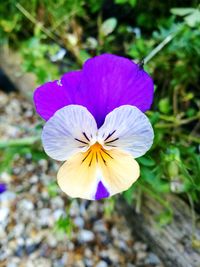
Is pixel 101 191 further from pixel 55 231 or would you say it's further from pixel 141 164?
pixel 55 231

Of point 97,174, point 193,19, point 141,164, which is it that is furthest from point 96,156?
point 193,19

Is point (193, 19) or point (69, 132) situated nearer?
point (69, 132)

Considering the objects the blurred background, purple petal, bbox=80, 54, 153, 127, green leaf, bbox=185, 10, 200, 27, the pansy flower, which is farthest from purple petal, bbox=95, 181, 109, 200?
green leaf, bbox=185, 10, 200, 27

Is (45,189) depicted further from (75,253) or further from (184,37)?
(184,37)

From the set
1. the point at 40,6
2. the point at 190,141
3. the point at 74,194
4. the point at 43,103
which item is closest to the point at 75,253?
the point at 190,141

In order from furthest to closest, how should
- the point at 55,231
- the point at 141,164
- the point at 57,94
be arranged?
the point at 55,231 < the point at 141,164 < the point at 57,94

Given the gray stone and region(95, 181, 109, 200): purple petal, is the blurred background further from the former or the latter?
region(95, 181, 109, 200): purple petal

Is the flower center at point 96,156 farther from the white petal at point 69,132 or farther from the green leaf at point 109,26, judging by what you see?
the green leaf at point 109,26
